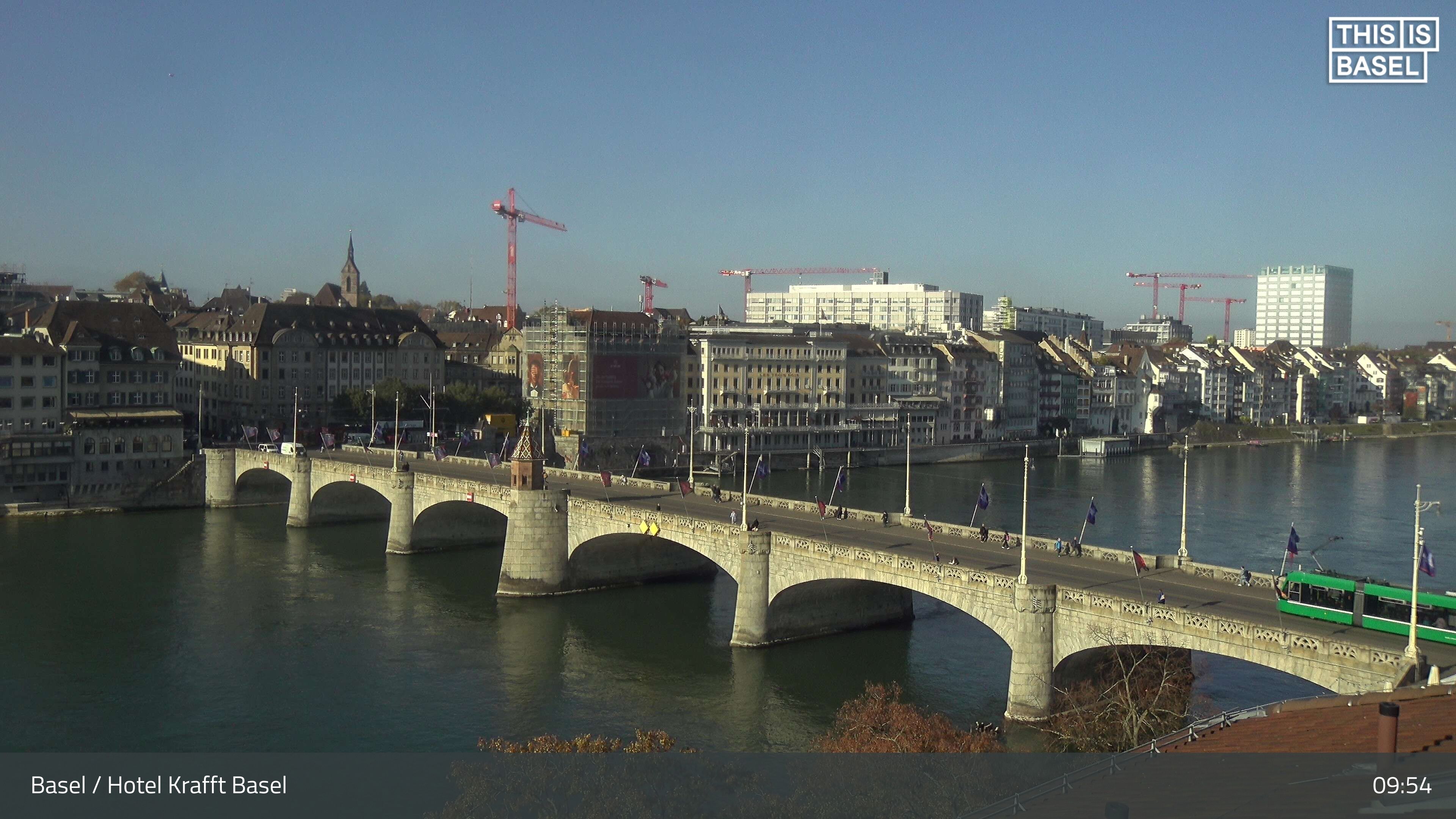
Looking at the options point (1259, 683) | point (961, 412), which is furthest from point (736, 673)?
point (961, 412)

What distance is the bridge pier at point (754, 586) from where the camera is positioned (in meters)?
44.7

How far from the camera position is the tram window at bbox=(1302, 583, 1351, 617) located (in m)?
32.5

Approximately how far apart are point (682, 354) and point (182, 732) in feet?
285

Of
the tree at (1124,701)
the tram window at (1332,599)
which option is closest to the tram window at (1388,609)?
the tram window at (1332,599)

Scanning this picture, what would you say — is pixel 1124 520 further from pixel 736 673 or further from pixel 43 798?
pixel 43 798

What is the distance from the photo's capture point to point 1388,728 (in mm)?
17938

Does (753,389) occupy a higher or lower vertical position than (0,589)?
higher

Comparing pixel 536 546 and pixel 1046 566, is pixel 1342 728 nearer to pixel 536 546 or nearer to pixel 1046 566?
pixel 1046 566

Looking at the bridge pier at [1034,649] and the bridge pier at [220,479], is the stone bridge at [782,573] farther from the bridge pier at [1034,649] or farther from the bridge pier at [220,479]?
the bridge pier at [220,479]

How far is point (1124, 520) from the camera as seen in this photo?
80.1 m

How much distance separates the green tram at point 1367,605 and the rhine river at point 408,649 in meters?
5.04

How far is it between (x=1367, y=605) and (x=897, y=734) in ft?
42.8

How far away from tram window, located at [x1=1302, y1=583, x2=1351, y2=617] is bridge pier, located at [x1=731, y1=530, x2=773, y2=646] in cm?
1773

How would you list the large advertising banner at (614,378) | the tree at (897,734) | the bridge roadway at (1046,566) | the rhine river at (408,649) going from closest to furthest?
the tree at (897,734), the bridge roadway at (1046,566), the rhine river at (408,649), the large advertising banner at (614,378)
